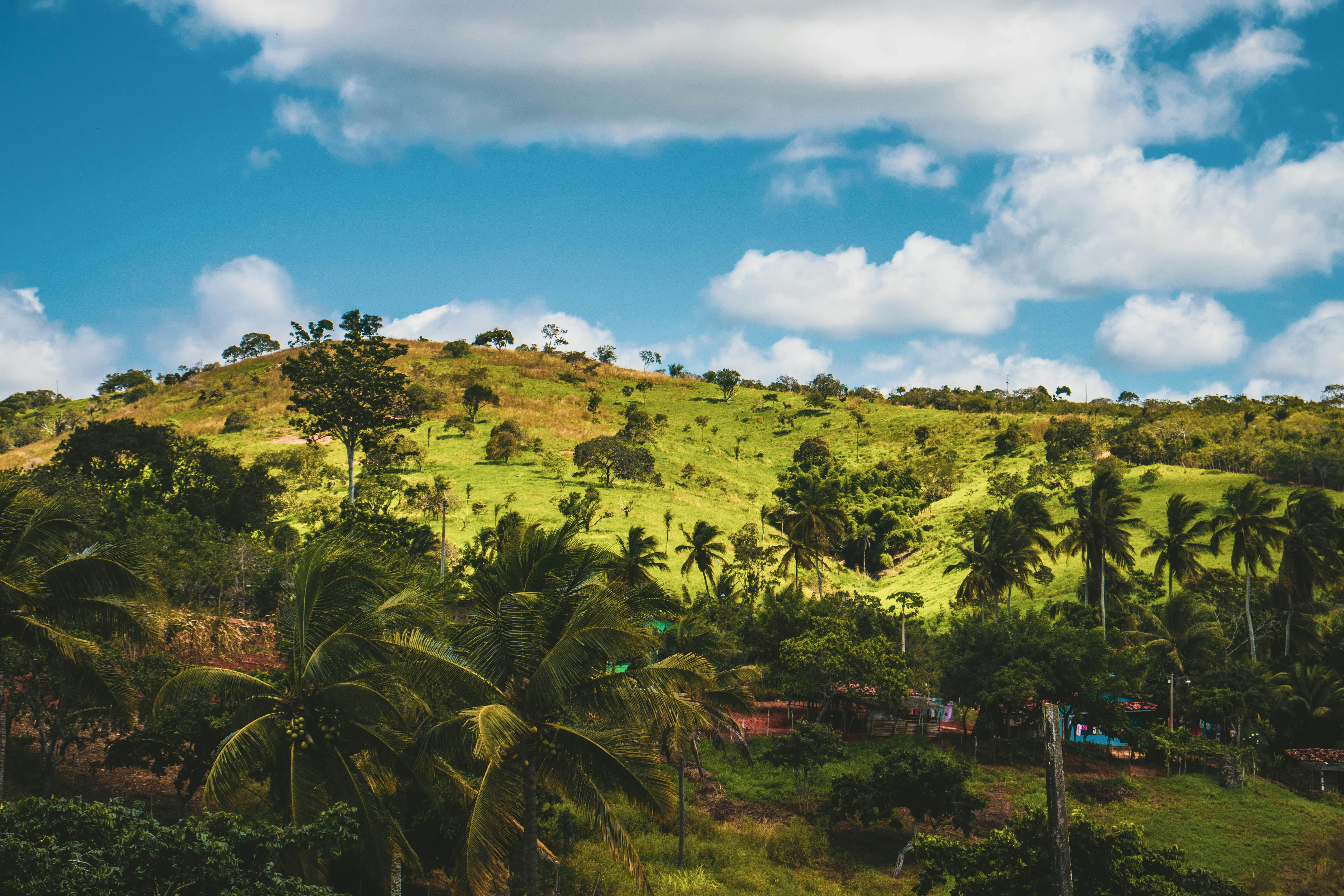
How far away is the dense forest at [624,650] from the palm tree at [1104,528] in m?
0.26

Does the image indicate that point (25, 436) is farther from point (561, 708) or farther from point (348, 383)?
point (561, 708)

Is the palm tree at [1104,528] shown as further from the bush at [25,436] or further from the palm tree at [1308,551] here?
the bush at [25,436]

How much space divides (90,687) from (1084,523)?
43.9m

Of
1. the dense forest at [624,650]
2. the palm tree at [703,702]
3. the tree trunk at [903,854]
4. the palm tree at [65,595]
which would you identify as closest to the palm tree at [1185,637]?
the dense forest at [624,650]

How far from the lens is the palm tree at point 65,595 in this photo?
1453cm

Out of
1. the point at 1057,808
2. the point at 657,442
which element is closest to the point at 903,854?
the point at 1057,808

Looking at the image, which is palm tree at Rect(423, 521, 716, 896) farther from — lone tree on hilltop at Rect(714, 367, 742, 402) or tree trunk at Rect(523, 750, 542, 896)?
lone tree on hilltop at Rect(714, 367, 742, 402)

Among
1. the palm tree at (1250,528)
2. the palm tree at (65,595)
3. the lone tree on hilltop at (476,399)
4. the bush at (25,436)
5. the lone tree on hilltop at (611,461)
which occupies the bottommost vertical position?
the palm tree at (65,595)

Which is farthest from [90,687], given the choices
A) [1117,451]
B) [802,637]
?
[1117,451]

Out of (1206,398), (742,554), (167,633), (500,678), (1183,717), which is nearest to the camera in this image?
(500,678)

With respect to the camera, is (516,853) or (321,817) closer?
(321,817)

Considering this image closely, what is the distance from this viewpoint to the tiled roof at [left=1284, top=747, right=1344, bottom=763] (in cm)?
3522

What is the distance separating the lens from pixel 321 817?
1166 cm

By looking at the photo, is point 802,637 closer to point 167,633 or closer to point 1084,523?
point 1084,523
